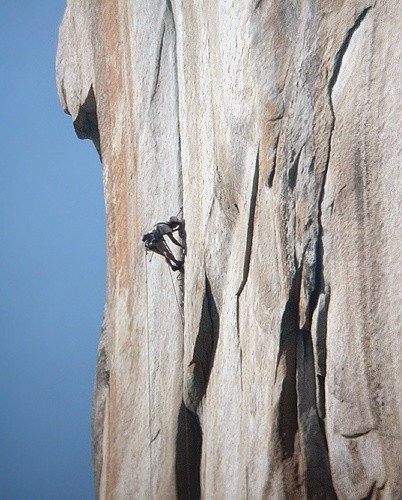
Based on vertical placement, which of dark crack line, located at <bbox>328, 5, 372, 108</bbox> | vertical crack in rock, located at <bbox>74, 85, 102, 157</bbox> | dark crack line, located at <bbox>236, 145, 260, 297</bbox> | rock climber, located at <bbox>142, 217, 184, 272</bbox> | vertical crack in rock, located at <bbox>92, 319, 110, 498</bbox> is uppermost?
vertical crack in rock, located at <bbox>74, 85, 102, 157</bbox>

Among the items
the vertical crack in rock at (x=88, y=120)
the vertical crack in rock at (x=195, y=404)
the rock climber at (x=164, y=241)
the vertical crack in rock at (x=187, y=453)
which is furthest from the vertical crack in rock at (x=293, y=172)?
the vertical crack in rock at (x=88, y=120)

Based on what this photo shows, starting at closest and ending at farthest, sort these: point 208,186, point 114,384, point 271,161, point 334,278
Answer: point 334,278, point 271,161, point 208,186, point 114,384

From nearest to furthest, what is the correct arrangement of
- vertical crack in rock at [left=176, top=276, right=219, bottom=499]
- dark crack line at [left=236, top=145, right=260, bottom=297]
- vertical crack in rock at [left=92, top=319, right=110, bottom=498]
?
dark crack line at [left=236, top=145, right=260, bottom=297] < vertical crack in rock at [left=176, top=276, right=219, bottom=499] < vertical crack in rock at [left=92, top=319, right=110, bottom=498]

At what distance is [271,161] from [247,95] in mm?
254

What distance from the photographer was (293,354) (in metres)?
2.95

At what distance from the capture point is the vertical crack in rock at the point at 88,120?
15.1ft

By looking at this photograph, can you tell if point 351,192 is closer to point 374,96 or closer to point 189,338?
point 374,96

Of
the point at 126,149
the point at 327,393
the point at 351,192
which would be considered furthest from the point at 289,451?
the point at 126,149

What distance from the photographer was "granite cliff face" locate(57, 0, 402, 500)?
8.59ft

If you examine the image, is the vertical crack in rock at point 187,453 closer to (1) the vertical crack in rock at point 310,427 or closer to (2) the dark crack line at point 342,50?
(1) the vertical crack in rock at point 310,427

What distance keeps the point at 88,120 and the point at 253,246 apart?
188cm

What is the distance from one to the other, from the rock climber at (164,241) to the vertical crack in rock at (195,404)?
9.5 inches

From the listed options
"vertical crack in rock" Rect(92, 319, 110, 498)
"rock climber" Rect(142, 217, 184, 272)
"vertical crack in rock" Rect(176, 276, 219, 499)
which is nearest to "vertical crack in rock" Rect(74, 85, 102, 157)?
"vertical crack in rock" Rect(92, 319, 110, 498)

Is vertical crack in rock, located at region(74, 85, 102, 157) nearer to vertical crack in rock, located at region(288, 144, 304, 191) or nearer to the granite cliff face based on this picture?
the granite cliff face
